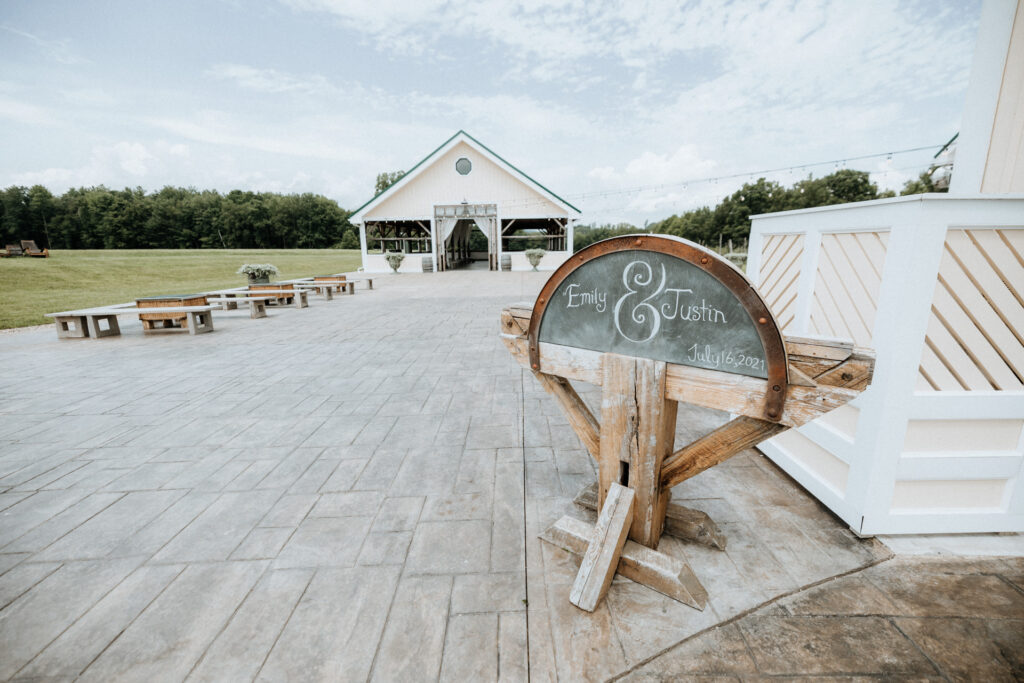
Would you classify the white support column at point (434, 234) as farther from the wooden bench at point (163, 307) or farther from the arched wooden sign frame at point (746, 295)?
the arched wooden sign frame at point (746, 295)

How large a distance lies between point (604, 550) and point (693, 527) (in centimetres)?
63

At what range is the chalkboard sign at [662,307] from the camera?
1.57 meters

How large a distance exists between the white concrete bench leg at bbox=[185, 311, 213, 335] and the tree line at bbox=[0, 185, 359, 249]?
53.3 m

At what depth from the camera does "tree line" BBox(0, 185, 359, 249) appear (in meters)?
54.2

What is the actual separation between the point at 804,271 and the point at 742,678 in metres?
2.33

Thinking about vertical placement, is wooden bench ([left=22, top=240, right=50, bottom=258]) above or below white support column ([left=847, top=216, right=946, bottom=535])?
above

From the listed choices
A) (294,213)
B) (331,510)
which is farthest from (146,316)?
(294,213)

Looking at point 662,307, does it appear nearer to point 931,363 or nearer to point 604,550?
point 604,550

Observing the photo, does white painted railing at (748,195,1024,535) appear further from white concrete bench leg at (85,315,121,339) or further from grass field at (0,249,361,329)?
grass field at (0,249,361,329)

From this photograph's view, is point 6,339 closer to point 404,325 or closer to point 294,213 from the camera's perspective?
point 404,325

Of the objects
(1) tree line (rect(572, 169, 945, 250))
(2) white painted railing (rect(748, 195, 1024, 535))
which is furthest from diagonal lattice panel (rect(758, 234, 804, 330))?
(1) tree line (rect(572, 169, 945, 250))

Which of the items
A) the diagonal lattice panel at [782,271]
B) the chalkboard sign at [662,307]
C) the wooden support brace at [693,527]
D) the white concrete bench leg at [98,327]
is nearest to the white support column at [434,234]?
the white concrete bench leg at [98,327]

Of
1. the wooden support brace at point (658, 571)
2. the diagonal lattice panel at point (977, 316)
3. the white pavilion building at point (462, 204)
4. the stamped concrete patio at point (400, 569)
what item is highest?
the white pavilion building at point (462, 204)

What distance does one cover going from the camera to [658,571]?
1.96 meters
